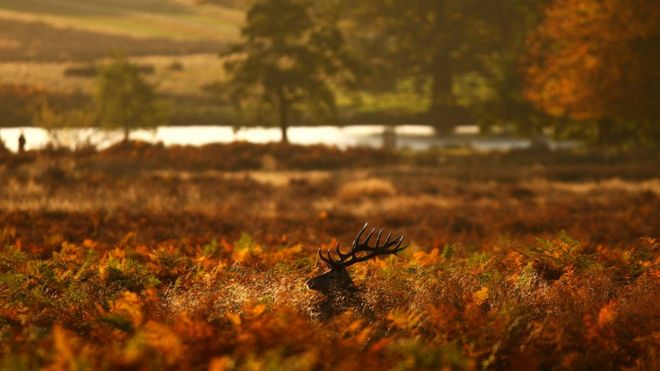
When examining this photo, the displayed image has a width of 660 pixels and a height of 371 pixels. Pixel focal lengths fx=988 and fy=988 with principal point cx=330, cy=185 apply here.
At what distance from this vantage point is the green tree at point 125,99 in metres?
40.2

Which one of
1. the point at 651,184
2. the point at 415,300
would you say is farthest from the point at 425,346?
the point at 651,184

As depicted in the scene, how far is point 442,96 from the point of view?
2191 inches

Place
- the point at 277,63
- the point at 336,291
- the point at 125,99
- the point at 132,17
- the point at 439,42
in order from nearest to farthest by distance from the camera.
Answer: the point at 336,291 → the point at 125,99 → the point at 277,63 → the point at 439,42 → the point at 132,17

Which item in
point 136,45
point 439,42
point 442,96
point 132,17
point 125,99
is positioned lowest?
point 442,96

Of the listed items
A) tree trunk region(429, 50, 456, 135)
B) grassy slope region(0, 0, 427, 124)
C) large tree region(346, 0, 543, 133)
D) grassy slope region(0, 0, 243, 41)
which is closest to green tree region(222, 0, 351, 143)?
grassy slope region(0, 0, 427, 124)

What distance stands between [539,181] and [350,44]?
105 ft

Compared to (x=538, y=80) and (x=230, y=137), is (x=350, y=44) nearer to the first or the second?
(x=230, y=137)

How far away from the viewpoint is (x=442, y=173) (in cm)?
2989

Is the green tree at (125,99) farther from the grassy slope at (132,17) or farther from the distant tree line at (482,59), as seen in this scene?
the grassy slope at (132,17)

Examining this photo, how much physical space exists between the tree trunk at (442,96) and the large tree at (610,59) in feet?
64.5

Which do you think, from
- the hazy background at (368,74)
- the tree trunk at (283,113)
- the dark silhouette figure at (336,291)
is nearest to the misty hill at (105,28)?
the hazy background at (368,74)

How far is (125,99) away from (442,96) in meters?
21.2

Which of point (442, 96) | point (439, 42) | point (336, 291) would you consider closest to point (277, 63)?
point (439, 42)

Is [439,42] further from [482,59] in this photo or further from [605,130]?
[605,130]
